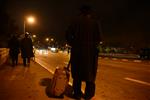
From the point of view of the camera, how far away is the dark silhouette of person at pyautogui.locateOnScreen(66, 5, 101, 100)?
21.6ft

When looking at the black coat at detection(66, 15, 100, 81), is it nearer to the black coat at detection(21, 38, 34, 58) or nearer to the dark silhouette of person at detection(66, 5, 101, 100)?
the dark silhouette of person at detection(66, 5, 101, 100)

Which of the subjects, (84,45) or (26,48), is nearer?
(84,45)

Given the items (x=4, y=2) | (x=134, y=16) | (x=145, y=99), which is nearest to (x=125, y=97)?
(x=145, y=99)

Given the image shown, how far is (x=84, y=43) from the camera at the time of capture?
21.6ft

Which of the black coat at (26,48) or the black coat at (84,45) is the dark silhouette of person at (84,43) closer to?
the black coat at (84,45)

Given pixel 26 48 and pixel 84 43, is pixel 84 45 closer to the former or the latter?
pixel 84 43

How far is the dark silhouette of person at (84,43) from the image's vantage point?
6.59 metres

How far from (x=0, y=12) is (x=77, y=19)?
53.6m

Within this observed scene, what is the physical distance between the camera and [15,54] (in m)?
18.9

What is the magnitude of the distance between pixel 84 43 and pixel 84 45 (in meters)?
0.04

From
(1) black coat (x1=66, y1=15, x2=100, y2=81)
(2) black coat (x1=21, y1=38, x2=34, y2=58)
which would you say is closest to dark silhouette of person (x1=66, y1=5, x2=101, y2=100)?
(1) black coat (x1=66, y1=15, x2=100, y2=81)

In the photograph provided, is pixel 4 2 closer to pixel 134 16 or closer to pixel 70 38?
pixel 134 16

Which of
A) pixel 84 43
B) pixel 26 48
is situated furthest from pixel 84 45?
pixel 26 48

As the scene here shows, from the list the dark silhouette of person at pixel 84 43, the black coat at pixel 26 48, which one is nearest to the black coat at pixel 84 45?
the dark silhouette of person at pixel 84 43
